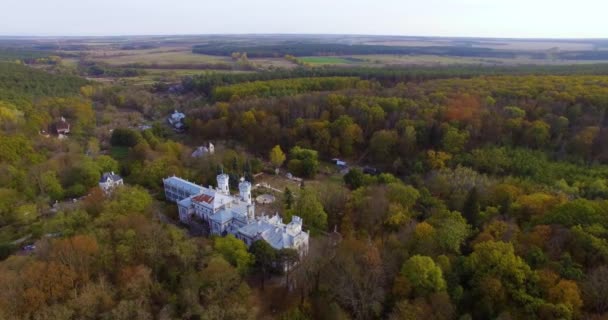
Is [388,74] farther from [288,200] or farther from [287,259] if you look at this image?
[287,259]

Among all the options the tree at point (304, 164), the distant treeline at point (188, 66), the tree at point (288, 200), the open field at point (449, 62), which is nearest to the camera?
the tree at point (288, 200)

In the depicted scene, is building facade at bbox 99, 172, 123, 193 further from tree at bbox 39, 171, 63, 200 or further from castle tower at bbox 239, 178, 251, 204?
castle tower at bbox 239, 178, 251, 204

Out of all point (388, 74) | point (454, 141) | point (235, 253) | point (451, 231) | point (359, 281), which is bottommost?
point (359, 281)

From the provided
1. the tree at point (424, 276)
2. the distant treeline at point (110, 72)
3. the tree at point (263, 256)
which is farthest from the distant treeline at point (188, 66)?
the tree at point (424, 276)

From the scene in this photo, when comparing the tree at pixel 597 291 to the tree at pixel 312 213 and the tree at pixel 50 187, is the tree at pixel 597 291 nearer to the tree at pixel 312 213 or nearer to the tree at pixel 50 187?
the tree at pixel 312 213

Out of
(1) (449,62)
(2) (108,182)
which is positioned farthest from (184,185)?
(1) (449,62)

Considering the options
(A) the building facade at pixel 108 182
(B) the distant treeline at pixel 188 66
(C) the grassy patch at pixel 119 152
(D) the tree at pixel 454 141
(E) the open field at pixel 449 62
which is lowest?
(C) the grassy patch at pixel 119 152
